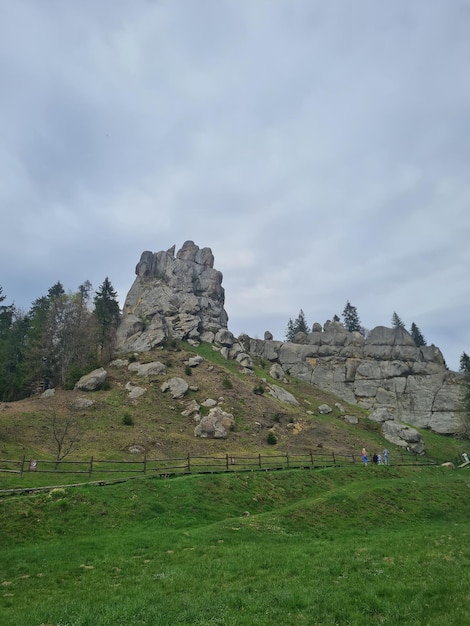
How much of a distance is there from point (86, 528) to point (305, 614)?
1485 cm

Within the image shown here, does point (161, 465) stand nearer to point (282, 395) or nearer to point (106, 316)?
point (282, 395)

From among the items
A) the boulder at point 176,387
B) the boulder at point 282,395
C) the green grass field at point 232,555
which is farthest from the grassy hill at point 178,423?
the green grass field at point 232,555

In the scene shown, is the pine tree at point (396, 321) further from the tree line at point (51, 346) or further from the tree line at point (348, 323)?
the tree line at point (51, 346)

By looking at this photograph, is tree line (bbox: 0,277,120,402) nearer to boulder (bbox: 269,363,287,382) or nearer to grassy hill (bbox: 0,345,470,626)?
grassy hill (bbox: 0,345,470,626)

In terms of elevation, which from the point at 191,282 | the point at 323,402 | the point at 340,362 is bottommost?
the point at 323,402

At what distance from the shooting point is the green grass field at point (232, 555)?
9172 mm

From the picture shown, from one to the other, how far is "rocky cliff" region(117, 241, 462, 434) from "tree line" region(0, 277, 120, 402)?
30.3ft

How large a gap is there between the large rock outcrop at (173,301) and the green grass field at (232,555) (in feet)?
184

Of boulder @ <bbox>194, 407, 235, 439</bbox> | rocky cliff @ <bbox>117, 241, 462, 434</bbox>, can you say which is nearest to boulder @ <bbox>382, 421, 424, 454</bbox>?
rocky cliff @ <bbox>117, 241, 462, 434</bbox>

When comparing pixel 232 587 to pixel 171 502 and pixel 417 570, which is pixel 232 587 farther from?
pixel 171 502

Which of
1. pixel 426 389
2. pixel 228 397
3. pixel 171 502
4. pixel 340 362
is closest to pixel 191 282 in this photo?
pixel 340 362

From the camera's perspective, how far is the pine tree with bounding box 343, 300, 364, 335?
130 meters

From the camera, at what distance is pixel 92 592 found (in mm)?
11391

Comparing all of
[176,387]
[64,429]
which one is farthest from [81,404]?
[176,387]
